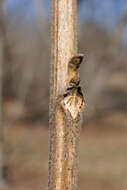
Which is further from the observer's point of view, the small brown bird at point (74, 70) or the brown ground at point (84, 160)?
the brown ground at point (84, 160)

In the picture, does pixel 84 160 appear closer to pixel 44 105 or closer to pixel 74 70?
pixel 44 105

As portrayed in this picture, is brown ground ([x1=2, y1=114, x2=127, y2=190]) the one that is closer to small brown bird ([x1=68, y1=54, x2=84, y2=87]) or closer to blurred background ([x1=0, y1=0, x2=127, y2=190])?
blurred background ([x1=0, y1=0, x2=127, y2=190])

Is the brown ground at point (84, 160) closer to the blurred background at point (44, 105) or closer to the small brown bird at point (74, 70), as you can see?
the blurred background at point (44, 105)

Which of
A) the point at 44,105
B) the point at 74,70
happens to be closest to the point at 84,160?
the point at 44,105

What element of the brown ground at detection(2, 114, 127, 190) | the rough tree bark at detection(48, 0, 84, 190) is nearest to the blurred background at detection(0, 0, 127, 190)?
the brown ground at detection(2, 114, 127, 190)

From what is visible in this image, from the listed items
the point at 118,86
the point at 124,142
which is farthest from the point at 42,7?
the point at 118,86

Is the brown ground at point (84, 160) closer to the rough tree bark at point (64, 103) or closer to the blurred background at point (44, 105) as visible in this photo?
the blurred background at point (44, 105)

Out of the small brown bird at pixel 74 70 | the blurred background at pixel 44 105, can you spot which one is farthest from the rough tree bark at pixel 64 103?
the blurred background at pixel 44 105
